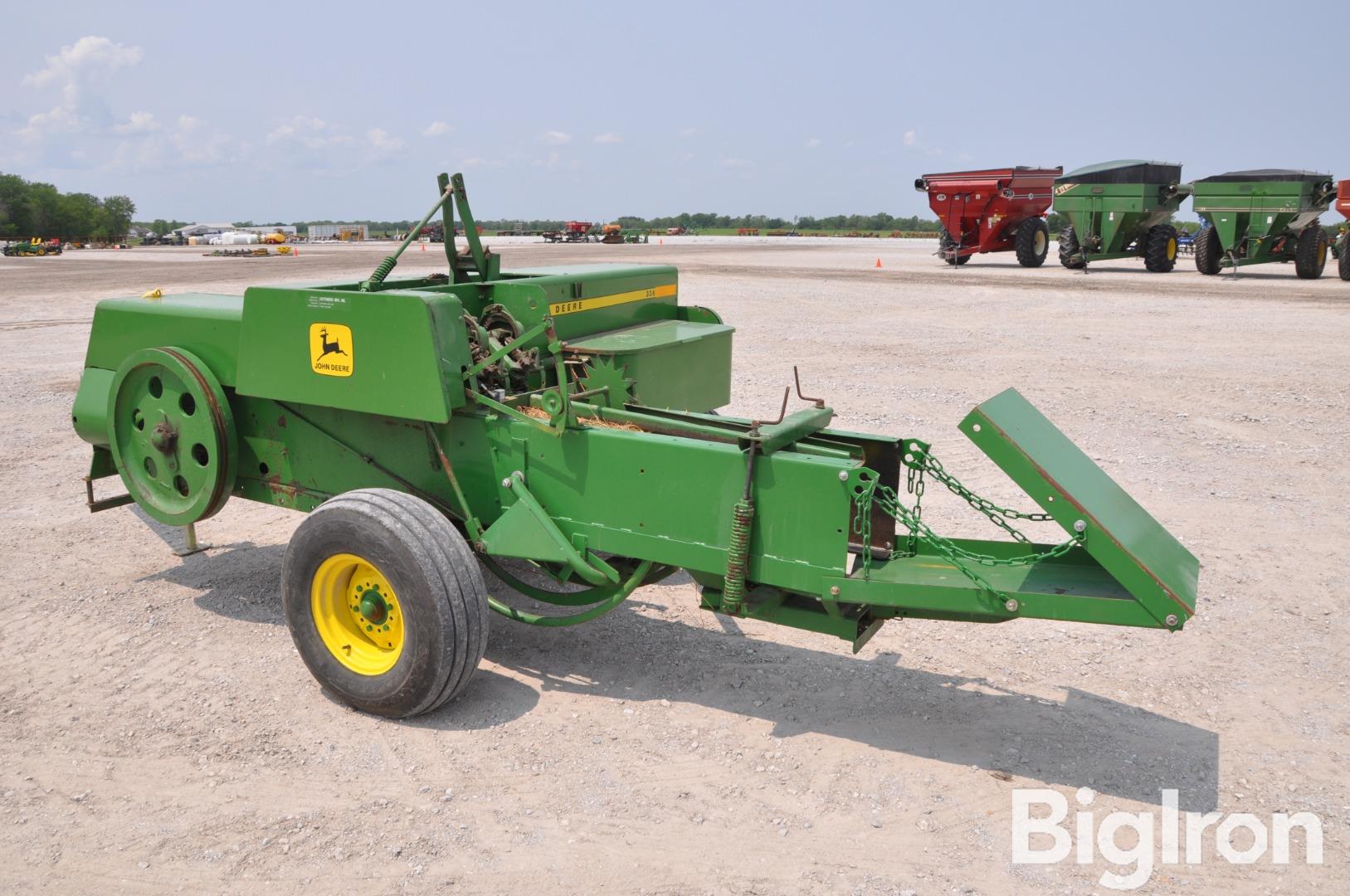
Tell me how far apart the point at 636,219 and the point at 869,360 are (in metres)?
88.4

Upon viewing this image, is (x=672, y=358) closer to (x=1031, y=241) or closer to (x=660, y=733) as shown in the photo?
(x=660, y=733)

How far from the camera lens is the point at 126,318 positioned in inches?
209

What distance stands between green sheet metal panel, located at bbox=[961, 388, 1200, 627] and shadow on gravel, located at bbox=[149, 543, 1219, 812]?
0.75 m

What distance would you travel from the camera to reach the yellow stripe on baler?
503 cm

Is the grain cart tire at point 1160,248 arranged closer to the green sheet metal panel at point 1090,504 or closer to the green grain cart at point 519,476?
the green grain cart at point 519,476

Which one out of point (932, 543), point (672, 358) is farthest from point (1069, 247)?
point (932, 543)

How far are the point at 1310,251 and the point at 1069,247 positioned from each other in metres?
4.82

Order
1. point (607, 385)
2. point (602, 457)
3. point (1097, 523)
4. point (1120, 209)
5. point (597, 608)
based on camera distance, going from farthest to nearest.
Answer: point (1120, 209) → point (607, 385) → point (597, 608) → point (602, 457) → point (1097, 523)

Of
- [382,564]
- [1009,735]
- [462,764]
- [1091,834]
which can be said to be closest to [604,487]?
[382,564]

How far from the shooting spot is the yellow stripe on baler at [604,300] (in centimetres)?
503

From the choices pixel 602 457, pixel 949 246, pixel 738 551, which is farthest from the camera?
pixel 949 246

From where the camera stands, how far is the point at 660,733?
13.4 feet

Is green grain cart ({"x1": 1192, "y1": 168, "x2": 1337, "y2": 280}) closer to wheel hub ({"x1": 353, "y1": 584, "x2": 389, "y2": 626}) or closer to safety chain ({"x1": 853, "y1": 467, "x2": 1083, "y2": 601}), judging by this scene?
safety chain ({"x1": 853, "y1": 467, "x2": 1083, "y2": 601})

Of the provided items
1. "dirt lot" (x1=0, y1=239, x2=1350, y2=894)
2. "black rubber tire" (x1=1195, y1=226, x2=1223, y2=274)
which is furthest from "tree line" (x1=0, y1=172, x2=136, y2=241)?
"dirt lot" (x1=0, y1=239, x2=1350, y2=894)
